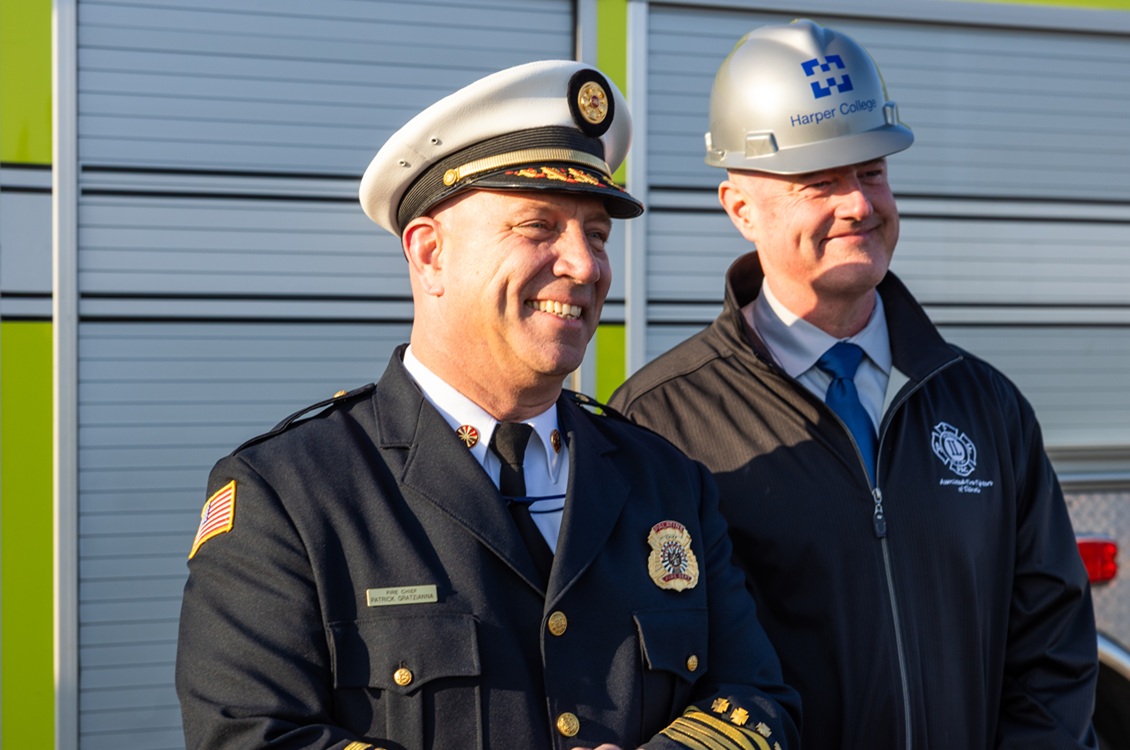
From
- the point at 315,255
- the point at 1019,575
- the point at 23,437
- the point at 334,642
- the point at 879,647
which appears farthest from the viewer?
the point at 315,255

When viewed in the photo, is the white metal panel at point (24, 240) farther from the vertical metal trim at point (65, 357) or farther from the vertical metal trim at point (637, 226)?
the vertical metal trim at point (637, 226)

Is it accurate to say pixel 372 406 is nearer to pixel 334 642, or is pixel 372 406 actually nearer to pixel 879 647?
pixel 334 642

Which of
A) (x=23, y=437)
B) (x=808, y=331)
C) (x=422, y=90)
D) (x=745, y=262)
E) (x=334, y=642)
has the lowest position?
(x=334, y=642)

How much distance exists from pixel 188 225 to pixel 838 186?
4.60 feet

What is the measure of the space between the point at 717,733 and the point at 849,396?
0.90m

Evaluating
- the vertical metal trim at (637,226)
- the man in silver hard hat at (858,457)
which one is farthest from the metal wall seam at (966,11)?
the man in silver hard hat at (858,457)

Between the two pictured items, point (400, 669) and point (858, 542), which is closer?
point (400, 669)

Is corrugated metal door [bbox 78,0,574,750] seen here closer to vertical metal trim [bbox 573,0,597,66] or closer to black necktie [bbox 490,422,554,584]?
vertical metal trim [bbox 573,0,597,66]

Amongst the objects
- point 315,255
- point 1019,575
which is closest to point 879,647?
point 1019,575

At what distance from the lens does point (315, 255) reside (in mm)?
2887

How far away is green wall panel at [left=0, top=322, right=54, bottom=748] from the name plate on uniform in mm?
1305

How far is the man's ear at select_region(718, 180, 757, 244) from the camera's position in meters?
2.54

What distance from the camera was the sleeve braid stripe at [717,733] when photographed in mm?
1686

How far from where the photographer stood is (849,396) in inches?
95.0
